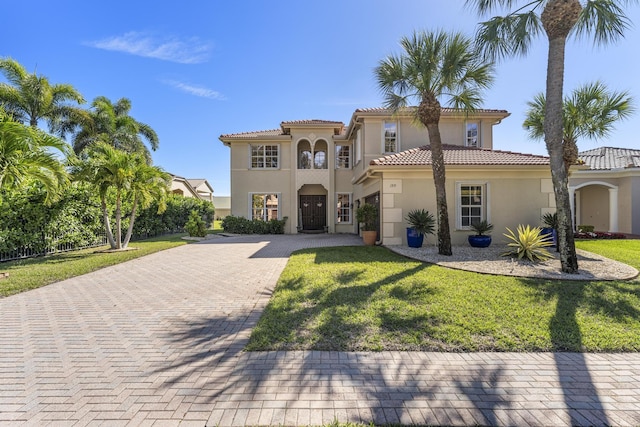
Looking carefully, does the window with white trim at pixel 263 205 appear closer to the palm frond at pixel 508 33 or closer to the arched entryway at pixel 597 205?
the palm frond at pixel 508 33

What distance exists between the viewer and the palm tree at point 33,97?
1919 centimetres

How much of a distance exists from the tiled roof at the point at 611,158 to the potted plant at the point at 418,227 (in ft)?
46.9

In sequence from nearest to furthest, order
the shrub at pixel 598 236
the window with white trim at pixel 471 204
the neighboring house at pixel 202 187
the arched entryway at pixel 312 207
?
the window with white trim at pixel 471 204 < the shrub at pixel 598 236 < the arched entryway at pixel 312 207 < the neighboring house at pixel 202 187

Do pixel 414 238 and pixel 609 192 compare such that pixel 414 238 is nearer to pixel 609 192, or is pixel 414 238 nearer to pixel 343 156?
pixel 343 156

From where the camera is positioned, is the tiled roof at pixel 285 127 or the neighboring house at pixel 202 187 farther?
the neighboring house at pixel 202 187

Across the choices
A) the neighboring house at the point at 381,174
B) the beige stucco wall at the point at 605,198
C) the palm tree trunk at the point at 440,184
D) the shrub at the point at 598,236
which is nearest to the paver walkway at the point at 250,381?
the palm tree trunk at the point at 440,184

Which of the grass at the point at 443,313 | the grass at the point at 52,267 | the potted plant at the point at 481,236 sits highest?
the potted plant at the point at 481,236

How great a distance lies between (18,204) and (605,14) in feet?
61.0

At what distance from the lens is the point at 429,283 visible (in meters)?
6.86

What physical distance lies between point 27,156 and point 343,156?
16.5 meters

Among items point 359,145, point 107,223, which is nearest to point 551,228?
point 359,145

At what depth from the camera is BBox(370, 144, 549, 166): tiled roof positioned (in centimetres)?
1224

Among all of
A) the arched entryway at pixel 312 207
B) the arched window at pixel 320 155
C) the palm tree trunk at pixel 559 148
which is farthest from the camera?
the arched entryway at pixel 312 207

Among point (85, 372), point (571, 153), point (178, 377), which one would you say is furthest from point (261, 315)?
point (571, 153)
